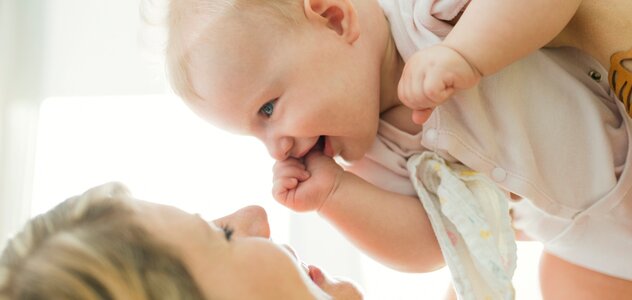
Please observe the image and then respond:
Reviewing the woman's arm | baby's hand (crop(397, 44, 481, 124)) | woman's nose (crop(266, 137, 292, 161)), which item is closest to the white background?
the woman's arm

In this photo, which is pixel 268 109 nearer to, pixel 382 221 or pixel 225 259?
pixel 382 221

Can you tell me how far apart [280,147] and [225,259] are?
36 centimetres

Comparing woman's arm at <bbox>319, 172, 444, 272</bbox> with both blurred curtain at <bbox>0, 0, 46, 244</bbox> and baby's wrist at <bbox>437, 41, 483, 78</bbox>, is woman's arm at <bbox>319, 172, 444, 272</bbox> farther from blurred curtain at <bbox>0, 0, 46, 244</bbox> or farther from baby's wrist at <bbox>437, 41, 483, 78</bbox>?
blurred curtain at <bbox>0, 0, 46, 244</bbox>

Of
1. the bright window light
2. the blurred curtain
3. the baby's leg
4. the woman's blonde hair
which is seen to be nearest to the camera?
the woman's blonde hair

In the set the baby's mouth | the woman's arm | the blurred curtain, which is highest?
the baby's mouth

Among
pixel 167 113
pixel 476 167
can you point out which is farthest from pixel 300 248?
pixel 476 167

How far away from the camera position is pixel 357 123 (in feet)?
2.99

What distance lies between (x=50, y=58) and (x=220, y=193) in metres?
0.58

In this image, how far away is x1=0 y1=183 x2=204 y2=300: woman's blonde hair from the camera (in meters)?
0.49

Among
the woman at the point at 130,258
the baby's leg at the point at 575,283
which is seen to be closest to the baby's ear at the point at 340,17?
the woman at the point at 130,258

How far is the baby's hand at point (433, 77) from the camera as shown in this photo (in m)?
0.79

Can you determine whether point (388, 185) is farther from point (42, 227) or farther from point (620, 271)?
point (42, 227)

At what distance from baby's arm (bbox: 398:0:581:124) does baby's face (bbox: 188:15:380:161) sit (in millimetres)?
95

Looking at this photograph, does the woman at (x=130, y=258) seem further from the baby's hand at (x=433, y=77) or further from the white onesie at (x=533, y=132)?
the white onesie at (x=533, y=132)
